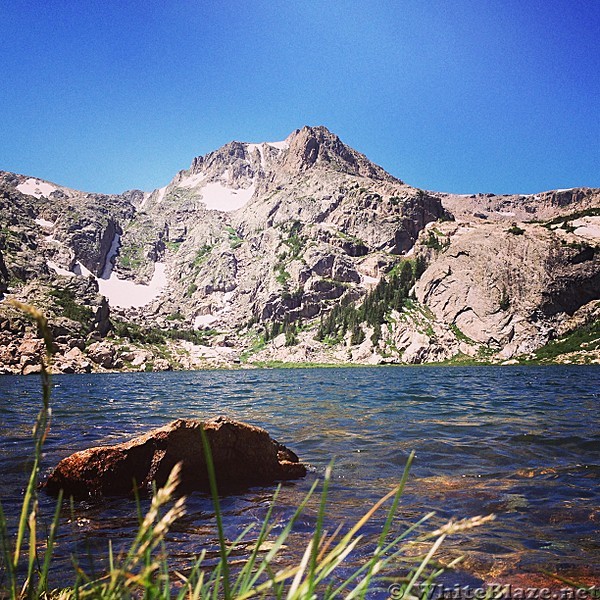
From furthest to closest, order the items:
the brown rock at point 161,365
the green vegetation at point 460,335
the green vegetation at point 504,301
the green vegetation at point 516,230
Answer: the green vegetation at point 516,230
the green vegetation at point 504,301
the green vegetation at point 460,335
the brown rock at point 161,365

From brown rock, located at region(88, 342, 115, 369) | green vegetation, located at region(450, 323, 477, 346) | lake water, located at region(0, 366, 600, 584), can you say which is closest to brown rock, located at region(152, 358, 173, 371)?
brown rock, located at region(88, 342, 115, 369)

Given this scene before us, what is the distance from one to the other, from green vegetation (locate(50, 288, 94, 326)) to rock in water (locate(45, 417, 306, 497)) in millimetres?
150014

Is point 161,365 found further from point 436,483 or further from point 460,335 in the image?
point 436,483

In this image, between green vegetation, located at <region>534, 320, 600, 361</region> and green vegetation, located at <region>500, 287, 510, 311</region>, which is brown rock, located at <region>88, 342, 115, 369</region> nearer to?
green vegetation, located at <region>534, 320, 600, 361</region>

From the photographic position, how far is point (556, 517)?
7.55 metres

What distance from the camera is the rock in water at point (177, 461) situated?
360 inches

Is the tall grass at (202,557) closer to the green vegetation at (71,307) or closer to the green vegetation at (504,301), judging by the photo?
the green vegetation at (71,307)

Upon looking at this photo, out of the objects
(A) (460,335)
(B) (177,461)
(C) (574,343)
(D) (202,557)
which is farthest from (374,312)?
(D) (202,557)

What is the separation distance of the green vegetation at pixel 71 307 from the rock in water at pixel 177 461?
150014 millimetres

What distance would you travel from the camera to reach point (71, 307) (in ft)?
493

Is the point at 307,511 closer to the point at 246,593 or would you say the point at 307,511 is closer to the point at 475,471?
the point at 475,471

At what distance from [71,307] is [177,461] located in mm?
160511

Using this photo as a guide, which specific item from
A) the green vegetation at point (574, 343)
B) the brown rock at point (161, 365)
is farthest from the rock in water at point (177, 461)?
the green vegetation at point (574, 343)

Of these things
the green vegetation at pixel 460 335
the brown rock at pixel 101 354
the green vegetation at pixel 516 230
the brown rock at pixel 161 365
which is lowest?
the brown rock at pixel 161 365
